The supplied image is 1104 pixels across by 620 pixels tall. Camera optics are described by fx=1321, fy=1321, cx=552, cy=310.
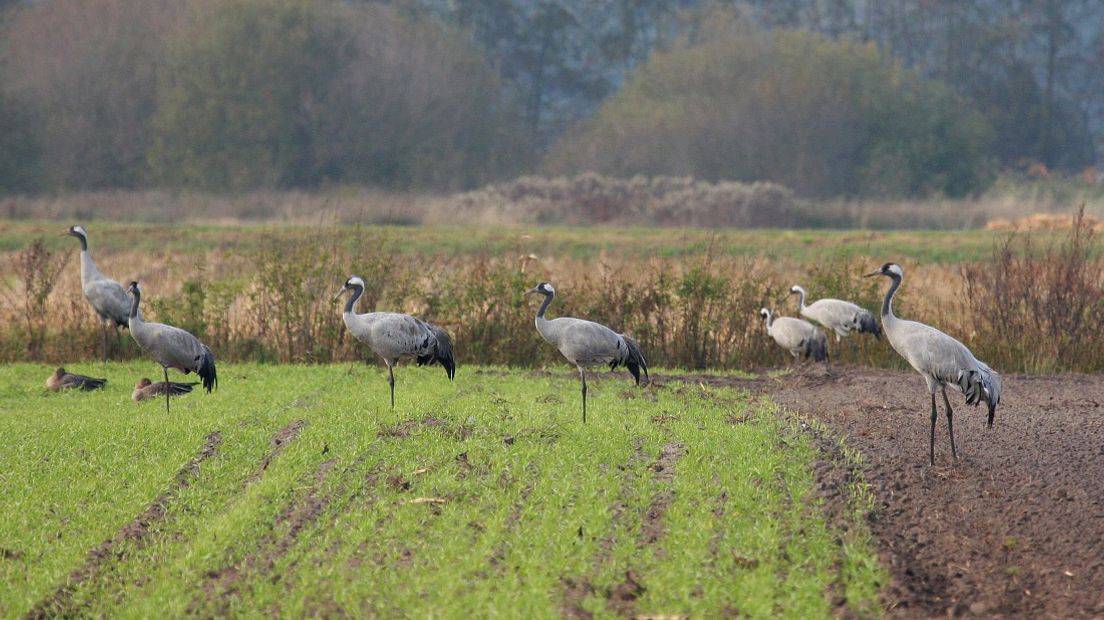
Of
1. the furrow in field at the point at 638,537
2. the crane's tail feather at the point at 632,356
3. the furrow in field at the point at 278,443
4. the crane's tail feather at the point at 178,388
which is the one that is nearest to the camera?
the furrow in field at the point at 638,537

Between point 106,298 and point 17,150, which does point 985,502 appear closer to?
point 106,298

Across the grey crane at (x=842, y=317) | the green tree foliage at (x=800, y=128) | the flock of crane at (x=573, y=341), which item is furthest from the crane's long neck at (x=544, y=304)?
the green tree foliage at (x=800, y=128)

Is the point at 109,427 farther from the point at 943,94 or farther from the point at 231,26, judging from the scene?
the point at 943,94

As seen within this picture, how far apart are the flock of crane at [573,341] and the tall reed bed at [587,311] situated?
0.64 metres

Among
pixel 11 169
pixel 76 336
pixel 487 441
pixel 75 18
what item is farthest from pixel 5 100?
pixel 487 441

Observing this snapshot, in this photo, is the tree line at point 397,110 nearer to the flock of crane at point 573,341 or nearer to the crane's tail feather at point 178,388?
the flock of crane at point 573,341

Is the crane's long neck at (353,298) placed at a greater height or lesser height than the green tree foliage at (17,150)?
lesser

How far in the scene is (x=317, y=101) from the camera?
5875 centimetres

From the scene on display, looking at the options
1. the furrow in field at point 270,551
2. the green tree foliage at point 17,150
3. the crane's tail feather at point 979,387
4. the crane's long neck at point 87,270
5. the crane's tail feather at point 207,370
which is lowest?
the furrow in field at point 270,551

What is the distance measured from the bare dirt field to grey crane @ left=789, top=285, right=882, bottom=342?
2708mm

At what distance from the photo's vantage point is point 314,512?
341 inches

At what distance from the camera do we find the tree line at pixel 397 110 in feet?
183

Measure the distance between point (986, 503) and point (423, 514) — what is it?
3.80 metres

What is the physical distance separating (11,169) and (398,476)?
49186 mm
